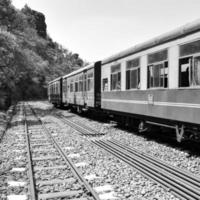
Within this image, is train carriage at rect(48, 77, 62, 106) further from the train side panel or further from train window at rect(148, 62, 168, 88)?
train window at rect(148, 62, 168, 88)

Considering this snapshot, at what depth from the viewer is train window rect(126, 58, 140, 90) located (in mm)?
10781

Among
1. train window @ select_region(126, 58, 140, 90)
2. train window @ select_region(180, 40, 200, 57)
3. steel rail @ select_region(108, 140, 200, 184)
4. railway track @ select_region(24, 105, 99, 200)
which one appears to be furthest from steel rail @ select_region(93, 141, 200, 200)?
train window @ select_region(126, 58, 140, 90)

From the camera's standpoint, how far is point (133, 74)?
36.6 ft

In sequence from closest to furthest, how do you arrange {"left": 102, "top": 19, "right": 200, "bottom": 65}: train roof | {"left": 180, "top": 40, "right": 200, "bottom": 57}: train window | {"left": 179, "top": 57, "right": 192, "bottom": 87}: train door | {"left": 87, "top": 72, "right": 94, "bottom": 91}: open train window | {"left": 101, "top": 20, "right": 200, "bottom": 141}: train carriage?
{"left": 180, "top": 40, "right": 200, "bottom": 57}: train window
{"left": 102, "top": 19, "right": 200, "bottom": 65}: train roof
{"left": 101, "top": 20, "right": 200, "bottom": 141}: train carriage
{"left": 179, "top": 57, "right": 192, "bottom": 87}: train door
{"left": 87, "top": 72, "right": 94, "bottom": 91}: open train window

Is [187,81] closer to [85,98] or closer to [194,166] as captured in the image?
[194,166]

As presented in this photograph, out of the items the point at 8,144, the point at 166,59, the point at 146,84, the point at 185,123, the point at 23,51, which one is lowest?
the point at 8,144

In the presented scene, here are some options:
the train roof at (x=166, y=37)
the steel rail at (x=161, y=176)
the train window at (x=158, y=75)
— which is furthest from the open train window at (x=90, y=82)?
the steel rail at (x=161, y=176)

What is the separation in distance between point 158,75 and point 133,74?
1.97 metres

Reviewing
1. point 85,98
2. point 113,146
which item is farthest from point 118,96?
point 85,98

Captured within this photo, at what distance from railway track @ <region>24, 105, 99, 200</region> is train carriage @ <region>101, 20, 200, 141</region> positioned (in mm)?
2922

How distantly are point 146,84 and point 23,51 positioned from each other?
16925 mm

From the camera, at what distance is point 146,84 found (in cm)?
1010

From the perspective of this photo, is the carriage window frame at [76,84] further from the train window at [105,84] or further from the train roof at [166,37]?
the train roof at [166,37]

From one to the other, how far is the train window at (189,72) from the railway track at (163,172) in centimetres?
194
